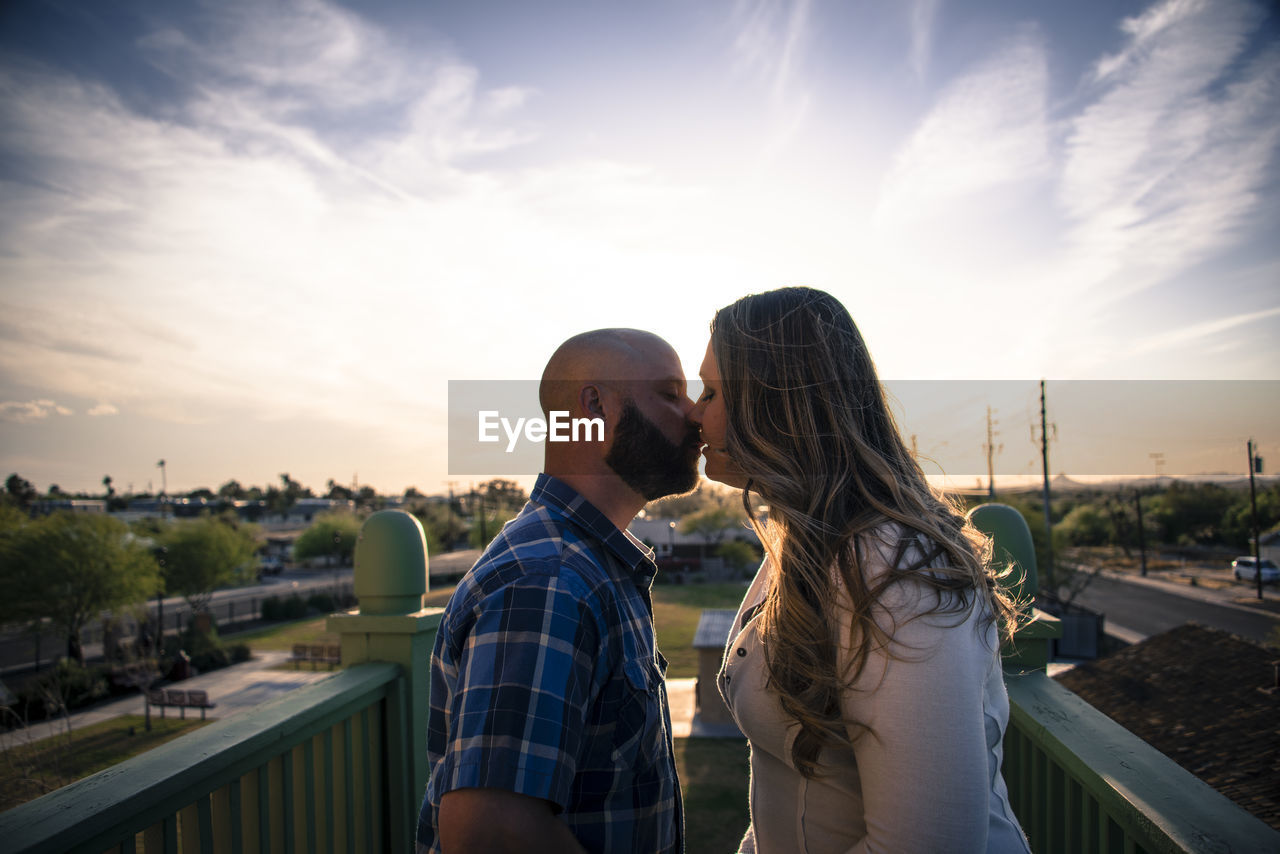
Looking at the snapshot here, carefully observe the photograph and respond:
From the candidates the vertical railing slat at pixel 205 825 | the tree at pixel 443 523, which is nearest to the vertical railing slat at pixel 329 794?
the vertical railing slat at pixel 205 825

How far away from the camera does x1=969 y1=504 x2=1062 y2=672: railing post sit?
96.8 inches

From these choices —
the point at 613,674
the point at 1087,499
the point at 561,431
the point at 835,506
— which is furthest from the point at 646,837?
the point at 1087,499

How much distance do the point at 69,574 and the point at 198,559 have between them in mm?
8678

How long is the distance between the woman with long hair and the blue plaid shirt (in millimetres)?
232

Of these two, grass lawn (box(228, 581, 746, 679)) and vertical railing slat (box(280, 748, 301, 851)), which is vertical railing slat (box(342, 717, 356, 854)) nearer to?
vertical railing slat (box(280, 748, 301, 851))

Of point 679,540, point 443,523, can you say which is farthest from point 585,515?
point 443,523

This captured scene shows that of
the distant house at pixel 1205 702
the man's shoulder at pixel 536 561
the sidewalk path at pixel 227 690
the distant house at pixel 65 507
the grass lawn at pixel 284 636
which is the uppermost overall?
the man's shoulder at pixel 536 561

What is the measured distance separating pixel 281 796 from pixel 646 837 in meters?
1.23

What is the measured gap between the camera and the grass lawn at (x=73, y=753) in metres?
10.2

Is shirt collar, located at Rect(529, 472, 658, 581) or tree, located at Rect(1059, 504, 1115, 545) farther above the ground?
shirt collar, located at Rect(529, 472, 658, 581)

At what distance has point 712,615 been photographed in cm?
1458

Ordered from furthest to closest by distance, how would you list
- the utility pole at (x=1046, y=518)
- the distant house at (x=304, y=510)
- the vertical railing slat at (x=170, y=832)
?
the distant house at (x=304, y=510), the utility pole at (x=1046, y=518), the vertical railing slat at (x=170, y=832)

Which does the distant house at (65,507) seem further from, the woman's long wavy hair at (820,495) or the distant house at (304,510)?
the woman's long wavy hair at (820,495)

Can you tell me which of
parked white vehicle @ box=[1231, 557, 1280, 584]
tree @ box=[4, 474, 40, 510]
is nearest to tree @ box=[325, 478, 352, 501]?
tree @ box=[4, 474, 40, 510]
